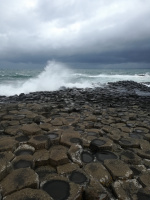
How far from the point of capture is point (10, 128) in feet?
11.8

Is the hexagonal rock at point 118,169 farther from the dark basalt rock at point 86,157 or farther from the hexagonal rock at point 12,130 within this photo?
the hexagonal rock at point 12,130

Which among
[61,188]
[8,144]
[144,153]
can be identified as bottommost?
[144,153]

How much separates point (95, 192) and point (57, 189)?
431 millimetres

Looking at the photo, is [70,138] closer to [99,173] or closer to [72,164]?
[72,164]

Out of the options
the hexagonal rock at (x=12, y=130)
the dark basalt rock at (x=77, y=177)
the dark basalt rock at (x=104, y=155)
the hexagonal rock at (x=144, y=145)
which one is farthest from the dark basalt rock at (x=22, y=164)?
the hexagonal rock at (x=144, y=145)

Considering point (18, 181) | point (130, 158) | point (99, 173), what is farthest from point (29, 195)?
point (130, 158)

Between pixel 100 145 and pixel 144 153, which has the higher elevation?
pixel 100 145

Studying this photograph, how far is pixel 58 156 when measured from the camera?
2.43m

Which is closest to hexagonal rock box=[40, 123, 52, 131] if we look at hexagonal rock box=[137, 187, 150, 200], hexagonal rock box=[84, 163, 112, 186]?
hexagonal rock box=[84, 163, 112, 186]

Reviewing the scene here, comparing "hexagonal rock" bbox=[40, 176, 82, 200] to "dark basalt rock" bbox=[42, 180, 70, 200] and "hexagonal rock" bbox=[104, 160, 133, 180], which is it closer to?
"dark basalt rock" bbox=[42, 180, 70, 200]

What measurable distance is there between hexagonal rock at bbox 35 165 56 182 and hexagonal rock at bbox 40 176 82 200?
0.50ft

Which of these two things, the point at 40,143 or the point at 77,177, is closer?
the point at 77,177

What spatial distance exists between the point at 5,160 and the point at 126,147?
6.91ft

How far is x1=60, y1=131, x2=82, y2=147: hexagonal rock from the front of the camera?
289 cm
